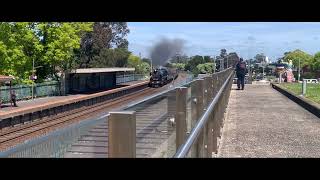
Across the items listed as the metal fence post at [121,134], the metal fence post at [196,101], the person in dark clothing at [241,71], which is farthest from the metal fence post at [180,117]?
the person in dark clothing at [241,71]

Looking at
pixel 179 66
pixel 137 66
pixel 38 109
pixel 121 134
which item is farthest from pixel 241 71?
pixel 137 66

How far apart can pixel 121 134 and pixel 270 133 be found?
8.06m

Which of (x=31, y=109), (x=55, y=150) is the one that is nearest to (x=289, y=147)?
(x=55, y=150)

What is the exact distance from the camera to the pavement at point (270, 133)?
26.7 ft

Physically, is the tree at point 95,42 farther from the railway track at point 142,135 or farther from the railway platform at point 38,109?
the railway track at point 142,135

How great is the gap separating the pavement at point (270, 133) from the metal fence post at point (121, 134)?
5525mm

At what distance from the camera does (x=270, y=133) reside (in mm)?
10055

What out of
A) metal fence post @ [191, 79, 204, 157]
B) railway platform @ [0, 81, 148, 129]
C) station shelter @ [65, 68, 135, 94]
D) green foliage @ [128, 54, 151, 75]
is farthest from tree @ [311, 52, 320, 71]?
metal fence post @ [191, 79, 204, 157]

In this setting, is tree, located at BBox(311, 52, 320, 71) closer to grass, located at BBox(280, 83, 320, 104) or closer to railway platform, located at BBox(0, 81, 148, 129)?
railway platform, located at BBox(0, 81, 148, 129)

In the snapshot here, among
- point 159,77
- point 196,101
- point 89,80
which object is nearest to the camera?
point 196,101

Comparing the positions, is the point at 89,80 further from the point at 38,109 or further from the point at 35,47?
the point at 38,109
